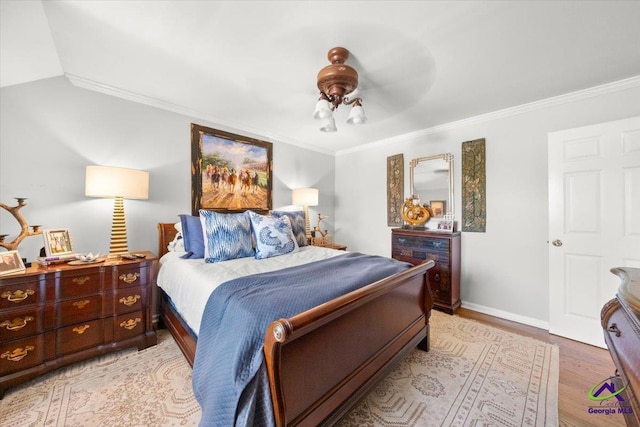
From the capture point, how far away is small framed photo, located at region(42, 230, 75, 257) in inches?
72.6

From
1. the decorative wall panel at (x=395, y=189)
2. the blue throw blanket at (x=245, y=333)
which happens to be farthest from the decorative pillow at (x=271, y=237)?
the decorative wall panel at (x=395, y=189)

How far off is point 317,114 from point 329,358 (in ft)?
5.53

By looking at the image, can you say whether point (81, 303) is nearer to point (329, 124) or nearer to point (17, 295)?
point (17, 295)

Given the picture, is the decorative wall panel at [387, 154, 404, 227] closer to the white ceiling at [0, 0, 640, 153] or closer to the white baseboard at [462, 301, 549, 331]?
the white ceiling at [0, 0, 640, 153]

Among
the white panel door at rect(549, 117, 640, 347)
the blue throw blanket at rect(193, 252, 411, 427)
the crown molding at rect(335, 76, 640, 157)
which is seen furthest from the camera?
the crown molding at rect(335, 76, 640, 157)

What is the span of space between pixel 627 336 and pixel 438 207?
2496 mm

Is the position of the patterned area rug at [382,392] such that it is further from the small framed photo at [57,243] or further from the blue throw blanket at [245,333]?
the small framed photo at [57,243]

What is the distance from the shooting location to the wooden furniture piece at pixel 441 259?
2848mm

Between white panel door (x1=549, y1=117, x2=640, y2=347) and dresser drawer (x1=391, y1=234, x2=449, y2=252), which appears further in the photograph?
dresser drawer (x1=391, y1=234, x2=449, y2=252)

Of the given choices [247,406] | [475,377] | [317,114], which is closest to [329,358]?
[247,406]

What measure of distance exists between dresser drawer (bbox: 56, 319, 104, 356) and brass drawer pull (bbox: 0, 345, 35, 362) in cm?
14

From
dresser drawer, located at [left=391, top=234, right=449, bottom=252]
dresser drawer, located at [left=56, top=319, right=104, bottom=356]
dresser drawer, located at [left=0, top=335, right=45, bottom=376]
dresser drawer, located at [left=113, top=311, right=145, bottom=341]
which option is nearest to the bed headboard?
dresser drawer, located at [left=113, top=311, right=145, bottom=341]

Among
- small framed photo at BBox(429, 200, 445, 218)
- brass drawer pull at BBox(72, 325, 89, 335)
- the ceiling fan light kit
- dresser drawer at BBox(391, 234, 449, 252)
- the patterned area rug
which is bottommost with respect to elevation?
the patterned area rug

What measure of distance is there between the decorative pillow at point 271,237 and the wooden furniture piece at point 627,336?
84.3 inches
